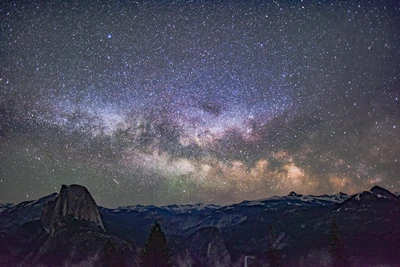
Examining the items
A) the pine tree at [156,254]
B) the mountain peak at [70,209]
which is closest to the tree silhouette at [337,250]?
the pine tree at [156,254]

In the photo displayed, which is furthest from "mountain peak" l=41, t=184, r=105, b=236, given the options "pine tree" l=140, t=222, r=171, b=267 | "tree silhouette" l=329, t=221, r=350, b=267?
"tree silhouette" l=329, t=221, r=350, b=267

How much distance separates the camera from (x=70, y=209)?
573 ft

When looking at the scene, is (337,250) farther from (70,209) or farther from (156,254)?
(70,209)

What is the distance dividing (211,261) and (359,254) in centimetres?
7847

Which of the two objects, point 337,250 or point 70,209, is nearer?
point 337,250

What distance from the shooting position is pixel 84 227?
165 meters

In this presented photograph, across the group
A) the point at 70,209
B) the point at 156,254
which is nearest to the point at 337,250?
the point at 156,254

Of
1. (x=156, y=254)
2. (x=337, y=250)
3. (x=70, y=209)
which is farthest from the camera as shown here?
(x=70, y=209)

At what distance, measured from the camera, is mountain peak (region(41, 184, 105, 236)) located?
554ft

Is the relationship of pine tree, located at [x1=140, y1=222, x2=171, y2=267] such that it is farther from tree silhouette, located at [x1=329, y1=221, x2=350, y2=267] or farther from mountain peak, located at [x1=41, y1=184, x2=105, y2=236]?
mountain peak, located at [x1=41, y1=184, x2=105, y2=236]

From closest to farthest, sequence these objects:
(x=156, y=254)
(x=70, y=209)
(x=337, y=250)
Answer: (x=156, y=254)
(x=337, y=250)
(x=70, y=209)

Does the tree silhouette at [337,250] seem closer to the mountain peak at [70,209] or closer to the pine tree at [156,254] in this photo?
the pine tree at [156,254]

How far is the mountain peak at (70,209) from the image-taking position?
6654 inches

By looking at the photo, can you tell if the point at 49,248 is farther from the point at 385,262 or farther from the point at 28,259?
the point at 385,262
